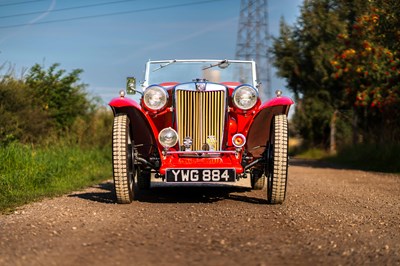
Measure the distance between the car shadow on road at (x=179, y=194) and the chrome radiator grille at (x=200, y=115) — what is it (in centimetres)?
86

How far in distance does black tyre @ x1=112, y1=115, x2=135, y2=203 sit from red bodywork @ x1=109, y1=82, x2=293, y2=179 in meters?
0.27

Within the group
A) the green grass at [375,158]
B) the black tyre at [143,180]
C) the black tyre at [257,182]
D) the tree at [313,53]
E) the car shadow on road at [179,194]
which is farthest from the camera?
the tree at [313,53]

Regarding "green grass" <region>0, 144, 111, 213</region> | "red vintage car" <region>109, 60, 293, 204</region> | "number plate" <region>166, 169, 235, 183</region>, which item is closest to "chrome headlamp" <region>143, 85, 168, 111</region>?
"red vintage car" <region>109, 60, 293, 204</region>

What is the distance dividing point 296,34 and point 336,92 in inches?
138

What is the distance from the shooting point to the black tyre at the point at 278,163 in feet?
22.5

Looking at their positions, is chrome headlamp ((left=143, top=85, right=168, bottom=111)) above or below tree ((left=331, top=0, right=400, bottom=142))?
below

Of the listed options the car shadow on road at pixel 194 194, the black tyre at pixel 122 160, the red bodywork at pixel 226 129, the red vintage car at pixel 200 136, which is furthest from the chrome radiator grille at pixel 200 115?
the car shadow on road at pixel 194 194

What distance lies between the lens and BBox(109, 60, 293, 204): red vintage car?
6887 millimetres

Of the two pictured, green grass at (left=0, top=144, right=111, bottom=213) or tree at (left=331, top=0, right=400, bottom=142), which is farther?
tree at (left=331, top=0, right=400, bottom=142)

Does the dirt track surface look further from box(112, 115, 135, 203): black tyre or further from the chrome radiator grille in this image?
the chrome radiator grille

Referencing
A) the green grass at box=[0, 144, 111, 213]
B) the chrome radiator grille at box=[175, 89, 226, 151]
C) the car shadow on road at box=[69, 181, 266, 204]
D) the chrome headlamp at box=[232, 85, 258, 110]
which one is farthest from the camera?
the green grass at box=[0, 144, 111, 213]

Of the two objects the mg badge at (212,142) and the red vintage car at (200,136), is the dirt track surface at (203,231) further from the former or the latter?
the mg badge at (212,142)

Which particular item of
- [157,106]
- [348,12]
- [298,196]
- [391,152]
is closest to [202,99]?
[157,106]

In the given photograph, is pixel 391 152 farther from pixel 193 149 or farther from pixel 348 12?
pixel 193 149
